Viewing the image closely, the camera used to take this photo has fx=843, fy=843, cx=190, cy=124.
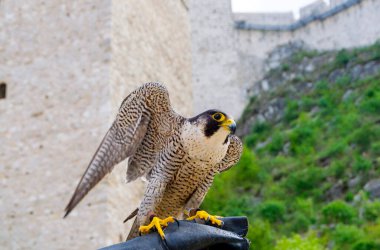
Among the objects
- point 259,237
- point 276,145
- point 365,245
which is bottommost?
point 276,145

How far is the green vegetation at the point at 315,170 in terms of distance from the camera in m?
13.7

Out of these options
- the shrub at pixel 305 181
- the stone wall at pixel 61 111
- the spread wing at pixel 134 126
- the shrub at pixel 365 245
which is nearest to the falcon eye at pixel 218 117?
the spread wing at pixel 134 126

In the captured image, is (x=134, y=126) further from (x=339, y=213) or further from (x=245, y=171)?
(x=245, y=171)

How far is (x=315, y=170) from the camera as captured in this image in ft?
56.1

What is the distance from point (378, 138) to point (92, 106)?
9103 millimetres

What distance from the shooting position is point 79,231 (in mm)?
9141

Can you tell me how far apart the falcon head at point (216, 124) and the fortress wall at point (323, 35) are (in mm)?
22837

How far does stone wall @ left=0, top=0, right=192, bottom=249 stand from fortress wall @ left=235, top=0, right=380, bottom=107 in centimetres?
1574

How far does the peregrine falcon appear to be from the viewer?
10.6ft

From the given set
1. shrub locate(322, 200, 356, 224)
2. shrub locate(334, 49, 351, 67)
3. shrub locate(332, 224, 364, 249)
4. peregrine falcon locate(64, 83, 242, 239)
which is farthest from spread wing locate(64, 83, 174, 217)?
shrub locate(334, 49, 351, 67)

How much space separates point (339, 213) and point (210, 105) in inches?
452

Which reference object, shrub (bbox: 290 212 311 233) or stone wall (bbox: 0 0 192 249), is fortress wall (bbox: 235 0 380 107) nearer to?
shrub (bbox: 290 212 311 233)

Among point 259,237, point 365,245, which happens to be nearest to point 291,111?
point 365,245

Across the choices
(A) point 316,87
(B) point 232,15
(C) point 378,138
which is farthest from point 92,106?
(B) point 232,15
